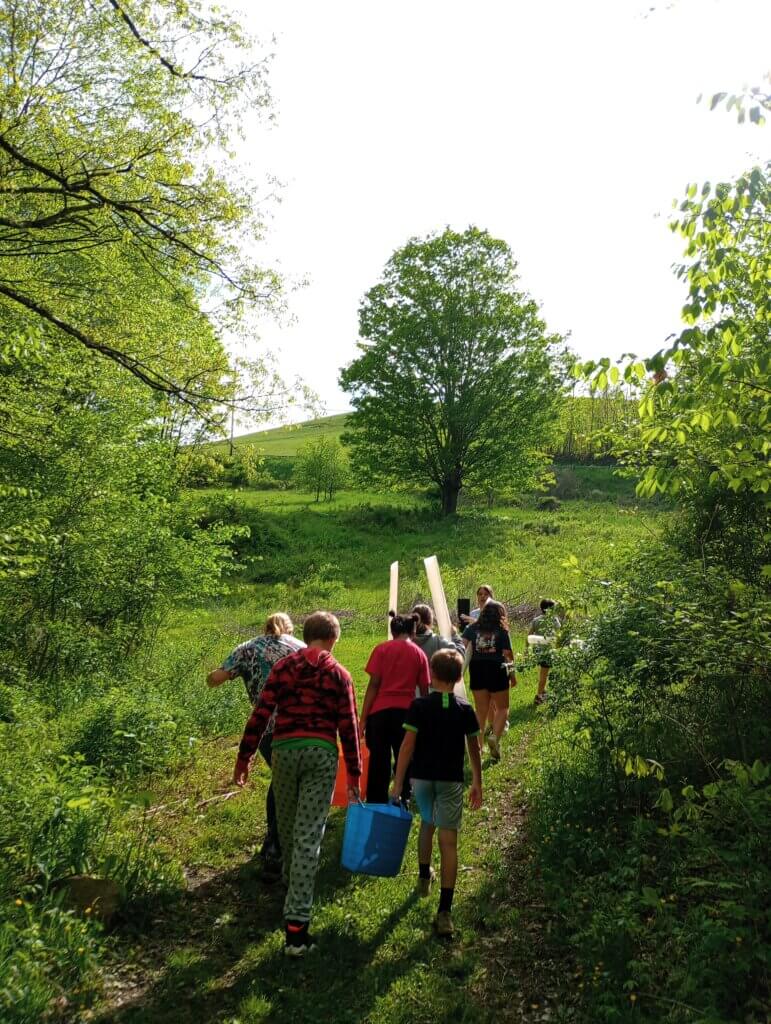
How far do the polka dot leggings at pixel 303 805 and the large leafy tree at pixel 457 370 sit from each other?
2964 cm

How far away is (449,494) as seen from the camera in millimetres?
35375

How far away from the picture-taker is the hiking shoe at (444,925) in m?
4.66

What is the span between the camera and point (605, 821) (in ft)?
19.6

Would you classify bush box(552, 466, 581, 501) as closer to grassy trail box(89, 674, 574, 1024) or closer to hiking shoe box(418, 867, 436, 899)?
Result: grassy trail box(89, 674, 574, 1024)

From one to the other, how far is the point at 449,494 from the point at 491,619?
2698 cm

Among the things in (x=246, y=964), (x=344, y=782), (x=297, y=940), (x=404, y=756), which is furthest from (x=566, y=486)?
(x=246, y=964)

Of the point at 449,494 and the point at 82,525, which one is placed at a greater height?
the point at 82,525

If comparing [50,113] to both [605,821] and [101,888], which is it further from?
[605,821]

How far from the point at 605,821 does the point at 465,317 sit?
30.0 meters

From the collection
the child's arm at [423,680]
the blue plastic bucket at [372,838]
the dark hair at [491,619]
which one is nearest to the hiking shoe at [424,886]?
the blue plastic bucket at [372,838]

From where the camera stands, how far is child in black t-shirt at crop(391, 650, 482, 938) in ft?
15.9

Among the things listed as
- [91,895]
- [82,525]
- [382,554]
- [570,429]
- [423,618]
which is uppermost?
[570,429]

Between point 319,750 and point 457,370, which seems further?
point 457,370

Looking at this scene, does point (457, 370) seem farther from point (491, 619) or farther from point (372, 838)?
point (372, 838)
